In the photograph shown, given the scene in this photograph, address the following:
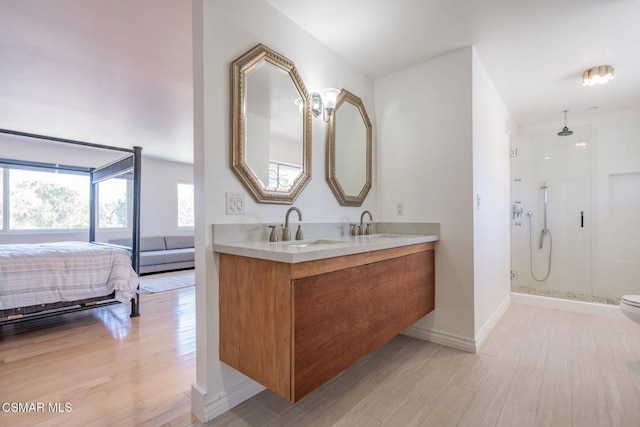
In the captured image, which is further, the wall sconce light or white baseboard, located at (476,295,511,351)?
white baseboard, located at (476,295,511,351)

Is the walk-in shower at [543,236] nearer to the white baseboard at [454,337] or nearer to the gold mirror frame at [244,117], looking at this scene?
the white baseboard at [454,337]

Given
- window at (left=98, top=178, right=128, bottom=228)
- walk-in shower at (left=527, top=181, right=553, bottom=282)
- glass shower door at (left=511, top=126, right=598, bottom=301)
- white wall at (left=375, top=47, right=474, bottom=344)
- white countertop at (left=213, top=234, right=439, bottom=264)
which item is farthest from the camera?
window at (left=98, top=178, right=128, bottom=228)

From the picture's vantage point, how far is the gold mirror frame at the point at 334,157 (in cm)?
234

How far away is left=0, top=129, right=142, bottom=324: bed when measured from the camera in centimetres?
252

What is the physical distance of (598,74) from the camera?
2.58m

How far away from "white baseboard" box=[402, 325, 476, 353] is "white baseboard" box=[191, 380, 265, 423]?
146 cm

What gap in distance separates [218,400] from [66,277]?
221cm

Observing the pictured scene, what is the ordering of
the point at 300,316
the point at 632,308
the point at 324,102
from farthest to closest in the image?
the point at 324,102 → the point at 632,308 → the point at 300,316

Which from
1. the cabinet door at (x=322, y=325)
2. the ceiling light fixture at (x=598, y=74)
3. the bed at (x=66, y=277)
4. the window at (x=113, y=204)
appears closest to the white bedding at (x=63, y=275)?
the bed at (x=66, y=277)

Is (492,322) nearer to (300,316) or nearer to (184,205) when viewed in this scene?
(300,316)

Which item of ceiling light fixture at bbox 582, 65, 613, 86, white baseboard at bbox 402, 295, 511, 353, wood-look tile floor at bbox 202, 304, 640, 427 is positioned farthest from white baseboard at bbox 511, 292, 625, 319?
ceiling light fixture at bbox 582, 65, 613, 86

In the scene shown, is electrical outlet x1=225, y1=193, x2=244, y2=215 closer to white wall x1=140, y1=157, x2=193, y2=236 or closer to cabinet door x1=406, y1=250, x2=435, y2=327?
cabinet door x1=406, y1=250, x2=435, y2=327

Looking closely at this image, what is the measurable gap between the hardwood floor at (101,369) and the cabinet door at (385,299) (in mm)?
1083

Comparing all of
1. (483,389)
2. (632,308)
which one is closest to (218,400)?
(483,389)
